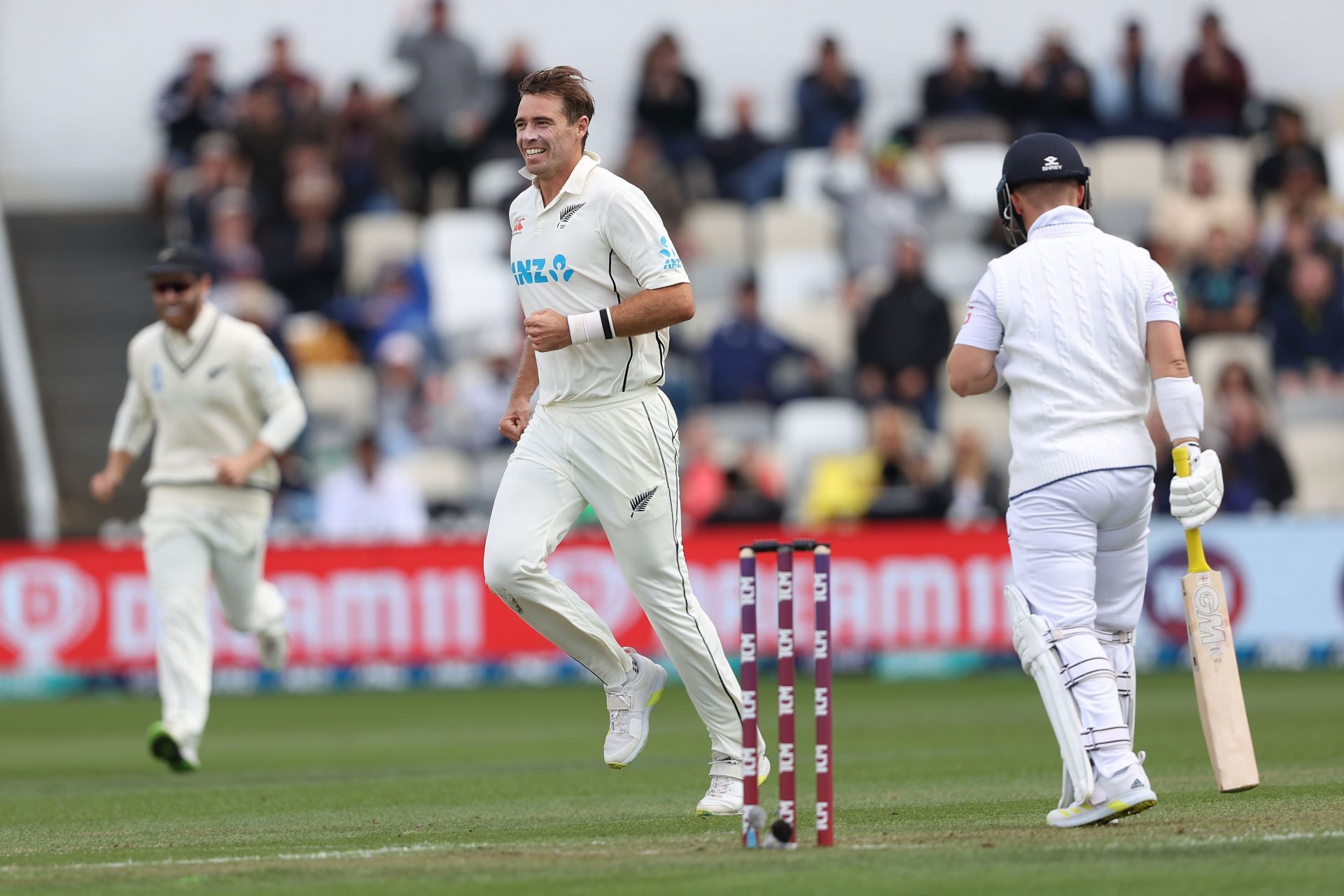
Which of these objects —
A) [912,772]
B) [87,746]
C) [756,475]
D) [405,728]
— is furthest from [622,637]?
[912,772]

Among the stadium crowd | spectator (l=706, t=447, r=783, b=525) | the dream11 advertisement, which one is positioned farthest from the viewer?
the stadium crowd

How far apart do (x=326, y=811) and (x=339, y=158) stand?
1423 cm

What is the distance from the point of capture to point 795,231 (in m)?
22.0

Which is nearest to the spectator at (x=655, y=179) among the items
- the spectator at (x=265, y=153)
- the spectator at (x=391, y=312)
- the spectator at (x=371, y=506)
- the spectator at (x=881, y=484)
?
the spectator at (x=391, y=312)

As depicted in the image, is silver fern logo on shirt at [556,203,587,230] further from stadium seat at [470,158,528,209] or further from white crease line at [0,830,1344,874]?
stadium seat at [470,158,528,209]

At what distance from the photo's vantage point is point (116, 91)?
2289cm

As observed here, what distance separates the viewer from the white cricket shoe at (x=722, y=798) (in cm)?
751

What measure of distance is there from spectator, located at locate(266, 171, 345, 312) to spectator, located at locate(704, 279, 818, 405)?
12.6 ft

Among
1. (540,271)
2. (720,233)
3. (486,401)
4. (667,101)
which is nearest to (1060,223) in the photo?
(540,271)

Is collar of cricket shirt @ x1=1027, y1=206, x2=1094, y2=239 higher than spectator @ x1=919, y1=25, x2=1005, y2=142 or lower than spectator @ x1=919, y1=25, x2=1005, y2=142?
lower

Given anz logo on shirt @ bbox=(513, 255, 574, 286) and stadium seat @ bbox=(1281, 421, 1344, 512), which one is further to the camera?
stadium seat @ bbox=(1281, 421, 1344, 512)

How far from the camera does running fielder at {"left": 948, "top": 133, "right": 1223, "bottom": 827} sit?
675 centimetres

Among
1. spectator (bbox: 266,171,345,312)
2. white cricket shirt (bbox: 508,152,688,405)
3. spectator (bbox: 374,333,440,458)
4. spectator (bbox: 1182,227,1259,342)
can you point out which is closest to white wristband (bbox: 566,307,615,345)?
white cricket shirt (bbox: 508,152,688,405)

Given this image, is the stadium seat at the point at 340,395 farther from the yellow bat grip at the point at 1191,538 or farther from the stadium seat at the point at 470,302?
the yellow bat grip at the point at 1191,538
